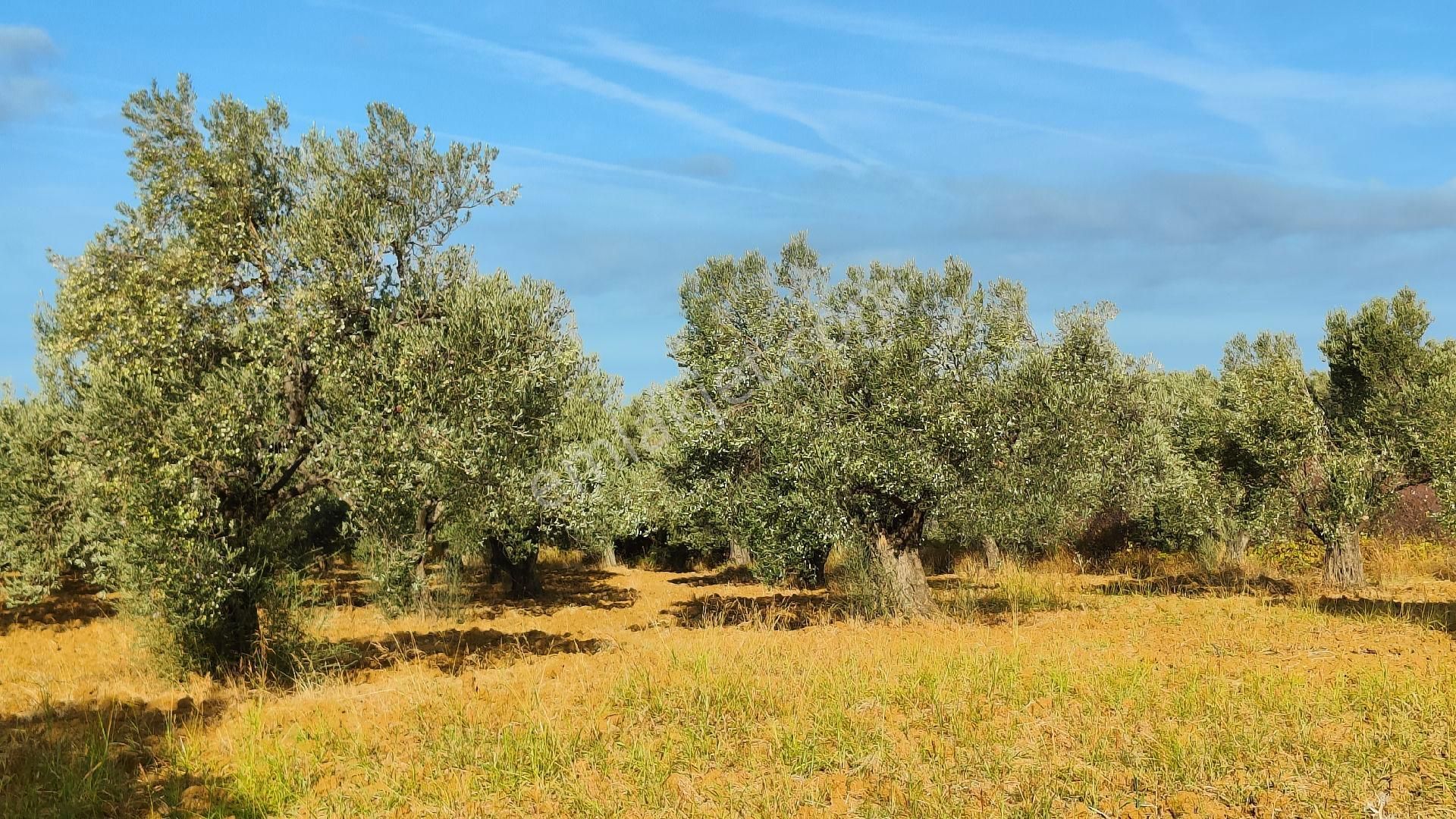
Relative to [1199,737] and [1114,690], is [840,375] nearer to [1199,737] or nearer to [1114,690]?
[1114,690]

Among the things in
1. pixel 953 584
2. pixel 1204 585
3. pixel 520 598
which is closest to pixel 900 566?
pixel 953 584

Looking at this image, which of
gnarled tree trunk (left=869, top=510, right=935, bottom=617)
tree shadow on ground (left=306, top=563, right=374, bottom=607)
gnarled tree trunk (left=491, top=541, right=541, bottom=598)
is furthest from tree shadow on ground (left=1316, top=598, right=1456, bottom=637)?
tree shadow on ground (left=306, top=563, right=374, bottom=607)

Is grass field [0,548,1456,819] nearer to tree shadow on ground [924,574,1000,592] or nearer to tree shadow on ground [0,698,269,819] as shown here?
tree shadow on ground [0,698,269,819]

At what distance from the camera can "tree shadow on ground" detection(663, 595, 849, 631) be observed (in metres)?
23.3

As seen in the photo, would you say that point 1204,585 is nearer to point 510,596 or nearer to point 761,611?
point 761,611

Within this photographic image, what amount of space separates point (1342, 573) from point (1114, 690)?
21419mm

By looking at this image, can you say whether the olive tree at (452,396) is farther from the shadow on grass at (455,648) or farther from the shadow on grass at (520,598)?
the shadow on grass at (520,598)

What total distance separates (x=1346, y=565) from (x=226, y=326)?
3271 cm

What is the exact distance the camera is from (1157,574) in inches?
1420

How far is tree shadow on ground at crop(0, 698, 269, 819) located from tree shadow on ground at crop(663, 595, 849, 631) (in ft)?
36.6

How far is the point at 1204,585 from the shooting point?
31438 millimetres

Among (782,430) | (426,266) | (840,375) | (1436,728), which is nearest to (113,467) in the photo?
(426,266)

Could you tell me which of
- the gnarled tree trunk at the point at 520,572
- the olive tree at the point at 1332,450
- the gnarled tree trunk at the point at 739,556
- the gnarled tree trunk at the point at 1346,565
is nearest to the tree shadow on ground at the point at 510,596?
the gnarled tree trunk at the point at 520,572

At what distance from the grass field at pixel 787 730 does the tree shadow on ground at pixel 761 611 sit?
3275 mm
